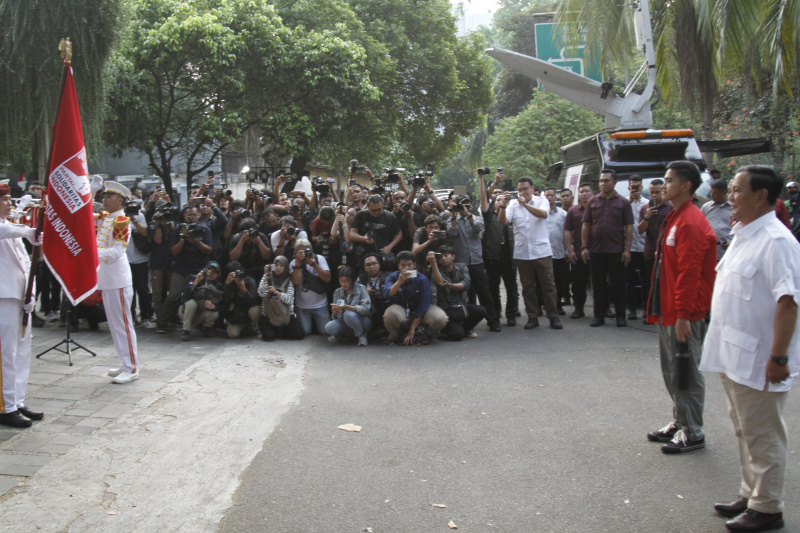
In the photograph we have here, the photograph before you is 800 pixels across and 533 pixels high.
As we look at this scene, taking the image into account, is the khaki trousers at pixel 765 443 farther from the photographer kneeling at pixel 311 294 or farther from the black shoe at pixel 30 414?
the photographer kneeling at pixel 311 294

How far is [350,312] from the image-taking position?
8297 millimetres

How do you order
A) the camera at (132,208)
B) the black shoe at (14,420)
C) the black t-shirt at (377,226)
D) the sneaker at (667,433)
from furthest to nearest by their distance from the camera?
1. the black t-shirt at (377,226)
2. the camera at (132,208)
3. the black shoe at (14,420)
4. the sneaker at (667,433)

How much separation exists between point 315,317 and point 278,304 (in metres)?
0.66

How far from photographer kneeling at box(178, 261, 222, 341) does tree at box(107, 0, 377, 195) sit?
24.5 feet

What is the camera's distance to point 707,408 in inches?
216

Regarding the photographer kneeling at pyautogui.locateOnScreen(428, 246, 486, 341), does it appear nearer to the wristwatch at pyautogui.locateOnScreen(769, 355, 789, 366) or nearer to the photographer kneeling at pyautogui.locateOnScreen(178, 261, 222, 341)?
the photographer kneeling at pyautogui.locateOnScreen(178, 261, 222, 341)

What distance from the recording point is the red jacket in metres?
4.32

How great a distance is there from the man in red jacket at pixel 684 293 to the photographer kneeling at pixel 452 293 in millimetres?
3796

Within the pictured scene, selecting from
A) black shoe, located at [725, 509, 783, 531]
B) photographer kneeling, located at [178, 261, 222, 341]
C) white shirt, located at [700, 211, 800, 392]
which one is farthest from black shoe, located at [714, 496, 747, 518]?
photographer kneeling, located at [178, 261, 222, 341]

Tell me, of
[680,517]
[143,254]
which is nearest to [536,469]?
[680,517]

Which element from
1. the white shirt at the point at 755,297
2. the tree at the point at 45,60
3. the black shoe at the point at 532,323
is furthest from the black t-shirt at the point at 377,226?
the white shirt at the point at 755,297

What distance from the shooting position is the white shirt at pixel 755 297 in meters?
3.46

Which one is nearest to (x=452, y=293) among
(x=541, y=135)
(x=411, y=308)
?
(x=411, y=308)

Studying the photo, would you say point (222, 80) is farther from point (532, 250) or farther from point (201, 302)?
point (532, 250)
